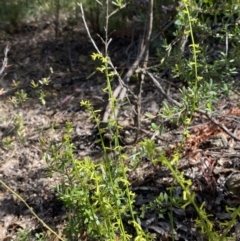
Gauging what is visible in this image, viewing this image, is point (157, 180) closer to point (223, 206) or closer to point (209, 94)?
point (223, 206)

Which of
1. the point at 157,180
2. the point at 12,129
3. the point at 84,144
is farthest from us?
the point at 12,129

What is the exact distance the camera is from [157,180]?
2898 millimetres

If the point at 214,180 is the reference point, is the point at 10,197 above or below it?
below

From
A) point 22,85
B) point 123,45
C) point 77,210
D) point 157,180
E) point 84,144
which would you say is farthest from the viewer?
point 123,45

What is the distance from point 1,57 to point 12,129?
1226mm

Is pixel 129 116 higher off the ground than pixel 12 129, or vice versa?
pixel 129 116

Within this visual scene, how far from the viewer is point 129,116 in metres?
3.50

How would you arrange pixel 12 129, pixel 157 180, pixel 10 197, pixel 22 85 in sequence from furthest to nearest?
pixel 22 85
pixel 12 129
pixel 10 197
pixel 157 180

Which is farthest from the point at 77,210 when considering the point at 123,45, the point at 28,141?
the point at 123,45

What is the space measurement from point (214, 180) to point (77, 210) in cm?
74

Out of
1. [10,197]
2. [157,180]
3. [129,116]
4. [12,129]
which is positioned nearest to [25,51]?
[12,129]

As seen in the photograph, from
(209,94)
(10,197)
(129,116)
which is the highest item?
(209,94)

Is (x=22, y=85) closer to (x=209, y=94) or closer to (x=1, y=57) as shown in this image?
(x=1, y=57)

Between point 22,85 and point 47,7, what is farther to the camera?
point 47,7
